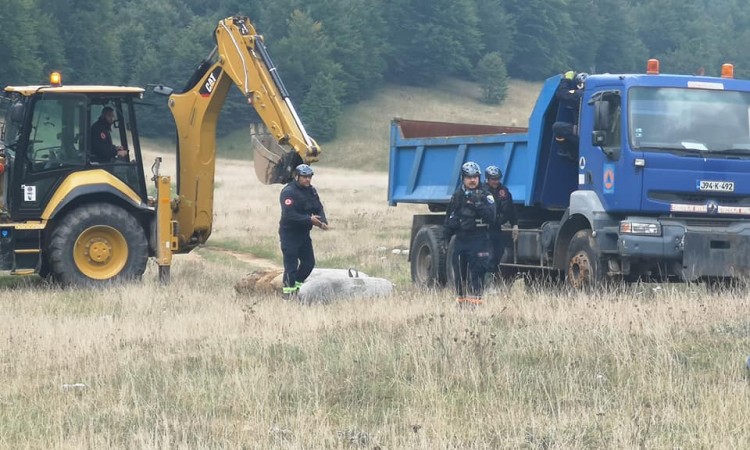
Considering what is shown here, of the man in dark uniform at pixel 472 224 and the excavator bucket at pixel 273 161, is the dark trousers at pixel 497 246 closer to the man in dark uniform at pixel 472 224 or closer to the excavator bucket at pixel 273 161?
the man in dark uniform at pixel 472 224

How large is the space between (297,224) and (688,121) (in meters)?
4.47

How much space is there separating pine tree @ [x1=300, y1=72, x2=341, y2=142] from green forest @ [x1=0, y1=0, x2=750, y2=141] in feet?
0.29

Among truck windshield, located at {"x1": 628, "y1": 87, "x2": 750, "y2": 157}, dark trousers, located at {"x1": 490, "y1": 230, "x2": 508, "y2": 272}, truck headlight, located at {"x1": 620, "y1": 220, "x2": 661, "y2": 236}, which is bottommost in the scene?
dark trousers, located at {"x1": 490, "y1": 230, "x2": 508, "y2": 272}

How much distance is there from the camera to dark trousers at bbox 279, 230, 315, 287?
14477 millimetres

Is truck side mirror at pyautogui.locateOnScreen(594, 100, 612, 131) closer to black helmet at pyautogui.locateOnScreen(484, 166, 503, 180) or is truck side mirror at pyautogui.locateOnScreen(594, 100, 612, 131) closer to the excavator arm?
black helmet at pyautogui.locateOnScreen(484, 166, 503, 180)

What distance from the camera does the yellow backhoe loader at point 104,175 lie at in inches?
618

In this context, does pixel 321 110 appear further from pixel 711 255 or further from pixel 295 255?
pixel 711 255

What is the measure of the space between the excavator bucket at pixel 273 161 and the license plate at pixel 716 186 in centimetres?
533

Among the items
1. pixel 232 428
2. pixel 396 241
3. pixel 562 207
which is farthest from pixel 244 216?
pixel 232 428

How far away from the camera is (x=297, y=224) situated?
47.4ft

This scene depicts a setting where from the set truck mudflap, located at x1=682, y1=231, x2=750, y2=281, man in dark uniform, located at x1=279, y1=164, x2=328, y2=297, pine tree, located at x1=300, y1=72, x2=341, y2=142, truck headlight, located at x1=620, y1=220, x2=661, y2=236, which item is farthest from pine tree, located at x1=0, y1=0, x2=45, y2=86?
truck mudflap, located at x1=682, y1=231, x2=750, y2=281

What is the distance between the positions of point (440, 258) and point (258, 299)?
3172 mm

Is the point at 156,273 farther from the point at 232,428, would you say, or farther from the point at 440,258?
the point at 232,428

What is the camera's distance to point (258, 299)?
1422 centimetres
